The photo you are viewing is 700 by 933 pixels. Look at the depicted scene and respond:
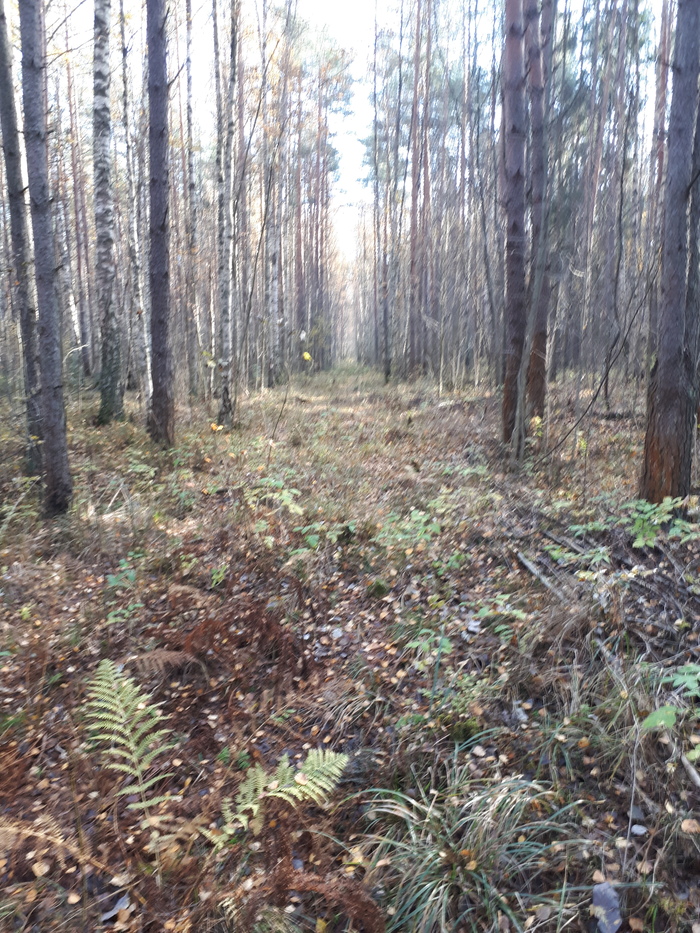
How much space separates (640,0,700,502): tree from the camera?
5.04 meters

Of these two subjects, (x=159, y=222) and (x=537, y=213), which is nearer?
(x=537, y=213)

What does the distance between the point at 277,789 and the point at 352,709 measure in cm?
91

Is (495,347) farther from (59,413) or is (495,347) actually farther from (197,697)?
(197,697)

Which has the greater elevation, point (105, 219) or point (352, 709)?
point (105, 219)

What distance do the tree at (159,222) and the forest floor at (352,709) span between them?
6.49ft

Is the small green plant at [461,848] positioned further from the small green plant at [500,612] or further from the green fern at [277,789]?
the small green plant at [500,612]

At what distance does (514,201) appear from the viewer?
Result: 337 inches

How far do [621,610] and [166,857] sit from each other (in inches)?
122

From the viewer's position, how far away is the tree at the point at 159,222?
28.1ft

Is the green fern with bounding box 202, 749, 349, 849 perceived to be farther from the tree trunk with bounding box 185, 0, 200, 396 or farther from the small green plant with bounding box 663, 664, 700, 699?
the tree trunk with bounding box 185, 0, 200, 396

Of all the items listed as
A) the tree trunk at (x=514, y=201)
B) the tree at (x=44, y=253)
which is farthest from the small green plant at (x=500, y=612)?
the tree at (x=44, y=253)

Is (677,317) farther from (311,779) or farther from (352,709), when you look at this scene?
(311,779)

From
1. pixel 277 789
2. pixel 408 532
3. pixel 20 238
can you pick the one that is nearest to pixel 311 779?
pixel 277 789

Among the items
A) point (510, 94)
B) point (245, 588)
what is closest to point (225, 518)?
point (245, 588)
